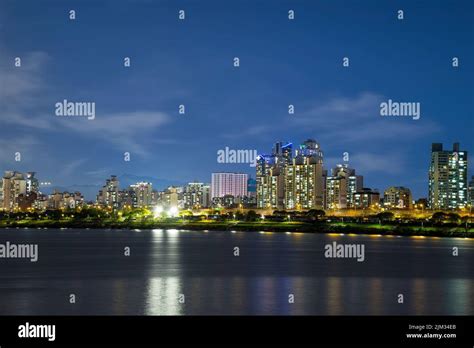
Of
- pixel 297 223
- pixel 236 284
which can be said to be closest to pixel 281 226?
pixel 297 223

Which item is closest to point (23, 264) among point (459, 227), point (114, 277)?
point (114, 277)

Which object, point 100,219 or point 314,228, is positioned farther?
point 100,219

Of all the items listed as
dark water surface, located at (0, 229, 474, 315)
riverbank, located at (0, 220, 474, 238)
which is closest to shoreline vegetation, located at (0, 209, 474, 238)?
riverbank, located at (0, 220, 474, 238)

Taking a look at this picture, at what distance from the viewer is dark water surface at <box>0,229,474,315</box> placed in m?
31.8

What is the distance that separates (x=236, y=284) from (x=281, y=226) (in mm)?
107024

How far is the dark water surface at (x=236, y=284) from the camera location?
31.8 meters

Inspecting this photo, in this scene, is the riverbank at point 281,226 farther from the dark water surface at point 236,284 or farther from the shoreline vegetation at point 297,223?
the dark water surface at point 236,284

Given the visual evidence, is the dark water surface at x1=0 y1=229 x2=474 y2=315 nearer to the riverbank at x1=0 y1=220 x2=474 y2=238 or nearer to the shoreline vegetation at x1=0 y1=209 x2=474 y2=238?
the riverbank at x1=0 y1=220 x2=474 y2=238

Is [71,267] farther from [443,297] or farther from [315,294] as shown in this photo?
[443,297]

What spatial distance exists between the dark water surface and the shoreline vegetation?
57043 mm
